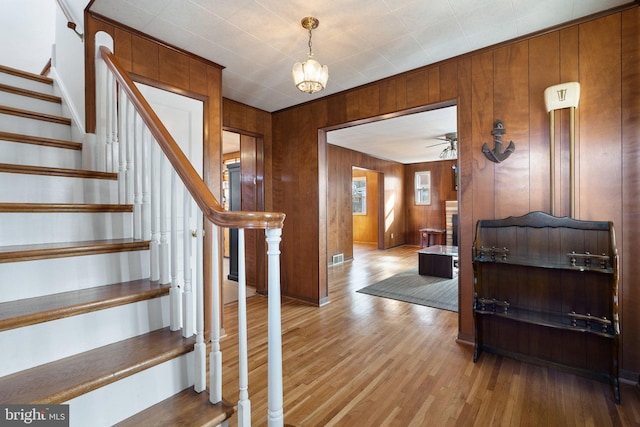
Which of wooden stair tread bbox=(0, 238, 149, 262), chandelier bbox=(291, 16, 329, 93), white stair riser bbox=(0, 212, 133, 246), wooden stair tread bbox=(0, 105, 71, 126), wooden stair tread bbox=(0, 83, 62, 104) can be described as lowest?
wooden stair tread bbox=(0, 238, 149, 262)

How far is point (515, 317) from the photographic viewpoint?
88.6 inches

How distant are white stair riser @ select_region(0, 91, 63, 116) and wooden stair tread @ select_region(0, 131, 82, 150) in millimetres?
591

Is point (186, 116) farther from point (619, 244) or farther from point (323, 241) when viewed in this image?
point (619, 244)

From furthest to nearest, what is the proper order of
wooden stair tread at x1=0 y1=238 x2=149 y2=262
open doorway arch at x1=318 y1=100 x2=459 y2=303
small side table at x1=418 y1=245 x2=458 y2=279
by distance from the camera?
small side table at x1=418 y1=245 x2=458 y2=279 → open doorway arch at x1=318 y1=100 x2=459 y2=303 → wooden stair tread at x1=0 y1=238 x2=149 y2=262

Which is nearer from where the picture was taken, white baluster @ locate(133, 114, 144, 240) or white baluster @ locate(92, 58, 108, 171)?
white baluster @ locate(133, 114, 144, 240)

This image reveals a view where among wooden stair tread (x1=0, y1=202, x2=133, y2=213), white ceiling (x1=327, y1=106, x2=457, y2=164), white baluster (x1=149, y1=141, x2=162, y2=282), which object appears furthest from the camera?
white ceiling (x1=327, y1=106, x2=457, y2=164)

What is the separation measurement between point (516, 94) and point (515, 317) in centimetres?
181

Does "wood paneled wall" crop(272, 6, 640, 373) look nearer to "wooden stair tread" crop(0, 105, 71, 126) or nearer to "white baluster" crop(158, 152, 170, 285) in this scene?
"white baluster" crop(158, 152, 170, 285)

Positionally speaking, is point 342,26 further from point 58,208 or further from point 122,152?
point 58,208

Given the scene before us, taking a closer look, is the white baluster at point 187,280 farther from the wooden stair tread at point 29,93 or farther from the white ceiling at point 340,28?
the wooden stair tread at point 29,93

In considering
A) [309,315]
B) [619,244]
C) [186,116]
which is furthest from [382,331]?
[186,116]

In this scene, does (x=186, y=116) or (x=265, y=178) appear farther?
(x=265, y=178)

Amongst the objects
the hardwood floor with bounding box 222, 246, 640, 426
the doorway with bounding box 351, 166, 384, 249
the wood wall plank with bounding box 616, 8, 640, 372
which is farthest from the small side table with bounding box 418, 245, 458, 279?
the doorway with bounding box 351, 166, 384, 249

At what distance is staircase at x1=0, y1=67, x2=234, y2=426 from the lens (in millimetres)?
996
